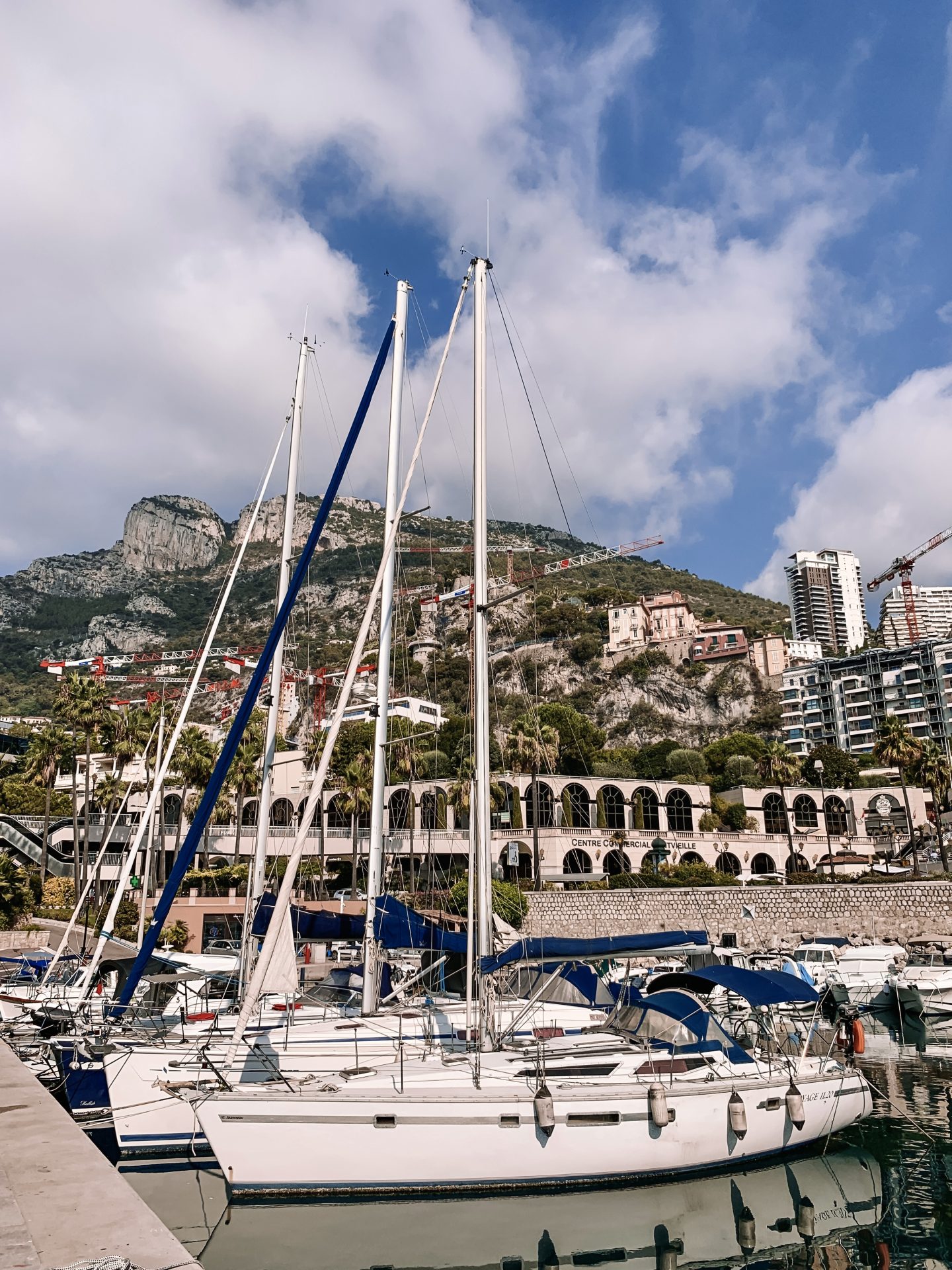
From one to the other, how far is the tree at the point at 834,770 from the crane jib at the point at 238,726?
8178 cm

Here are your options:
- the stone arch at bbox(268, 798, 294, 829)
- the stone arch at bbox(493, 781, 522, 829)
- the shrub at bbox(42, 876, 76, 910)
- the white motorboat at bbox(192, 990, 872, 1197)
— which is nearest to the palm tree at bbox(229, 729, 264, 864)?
the shrub at bbox(42, 876, 76, 910)

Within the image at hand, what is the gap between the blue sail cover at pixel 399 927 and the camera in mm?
20266

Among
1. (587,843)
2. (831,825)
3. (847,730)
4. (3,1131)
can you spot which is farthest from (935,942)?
(847,730)

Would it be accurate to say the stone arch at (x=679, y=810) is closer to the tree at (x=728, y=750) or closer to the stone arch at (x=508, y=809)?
the stone arch at (x=508, y=809)

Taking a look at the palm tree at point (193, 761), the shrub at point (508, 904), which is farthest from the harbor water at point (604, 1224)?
→ the palm tree at point (193, 761)

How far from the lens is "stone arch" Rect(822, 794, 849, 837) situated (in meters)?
84.0

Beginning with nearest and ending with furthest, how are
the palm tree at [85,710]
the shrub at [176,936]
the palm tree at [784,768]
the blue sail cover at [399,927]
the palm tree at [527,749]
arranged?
the blue sail cover at [399,927]
the shrub at [176,936]
the palm tree at [85,710]
the palm tree at [527,749]
the palm tree at [784,768]

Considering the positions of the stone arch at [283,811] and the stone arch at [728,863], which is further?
the stone arch at [283,811]

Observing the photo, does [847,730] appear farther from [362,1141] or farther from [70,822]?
[362,1141]

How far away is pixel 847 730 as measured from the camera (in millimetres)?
155250

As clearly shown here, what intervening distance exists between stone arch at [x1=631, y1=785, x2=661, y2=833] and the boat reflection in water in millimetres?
62766

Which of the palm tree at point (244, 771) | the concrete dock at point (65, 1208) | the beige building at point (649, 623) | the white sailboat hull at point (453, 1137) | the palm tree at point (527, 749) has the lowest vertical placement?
the white sailboat hull at point (453, 1137)

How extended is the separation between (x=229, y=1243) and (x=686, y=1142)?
7.82m

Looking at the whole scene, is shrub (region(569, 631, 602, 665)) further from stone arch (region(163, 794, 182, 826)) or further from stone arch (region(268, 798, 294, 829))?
stone arch (region(163, 794, 182, 826))
